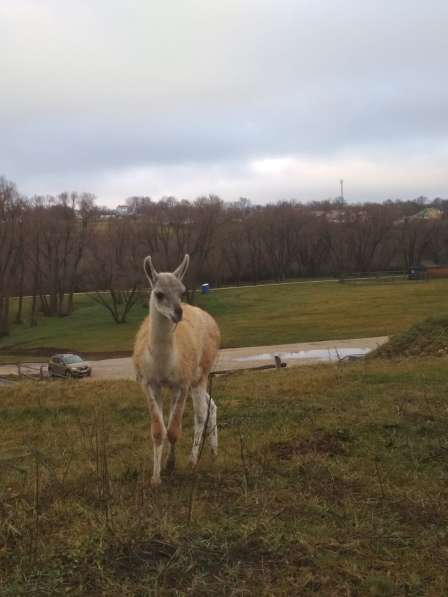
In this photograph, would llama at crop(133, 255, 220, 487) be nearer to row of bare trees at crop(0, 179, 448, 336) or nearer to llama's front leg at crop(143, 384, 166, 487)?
llama's front leg at crop(143, 384, 166, 487)

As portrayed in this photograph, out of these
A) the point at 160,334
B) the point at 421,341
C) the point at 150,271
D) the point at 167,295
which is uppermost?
the point at 150,271

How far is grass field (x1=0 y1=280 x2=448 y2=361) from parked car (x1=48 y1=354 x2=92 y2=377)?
39.8 feet

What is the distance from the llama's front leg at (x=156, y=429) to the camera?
6242 millimetres

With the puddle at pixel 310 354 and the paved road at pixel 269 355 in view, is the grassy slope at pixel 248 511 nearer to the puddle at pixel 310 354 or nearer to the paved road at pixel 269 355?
the paved road at pixel 269 355

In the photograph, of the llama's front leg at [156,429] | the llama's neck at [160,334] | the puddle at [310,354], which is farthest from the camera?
the puddle at [310,354]

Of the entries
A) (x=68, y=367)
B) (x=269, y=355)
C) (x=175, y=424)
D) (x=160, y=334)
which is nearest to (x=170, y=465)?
(x=175, y=424)

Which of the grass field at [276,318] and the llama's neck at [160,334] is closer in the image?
the llama's neck at [160,334]

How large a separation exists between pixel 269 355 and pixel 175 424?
34434 millimetres

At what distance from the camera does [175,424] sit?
21.5 ft

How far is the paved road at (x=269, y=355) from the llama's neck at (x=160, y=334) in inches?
1066

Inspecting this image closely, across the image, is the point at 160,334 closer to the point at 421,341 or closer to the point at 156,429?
the point at 156,429

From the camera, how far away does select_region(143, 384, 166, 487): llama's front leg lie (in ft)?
20.5

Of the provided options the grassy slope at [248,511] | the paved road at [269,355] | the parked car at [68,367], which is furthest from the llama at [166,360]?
the parked car at [68,367]

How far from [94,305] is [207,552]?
77.5 m
